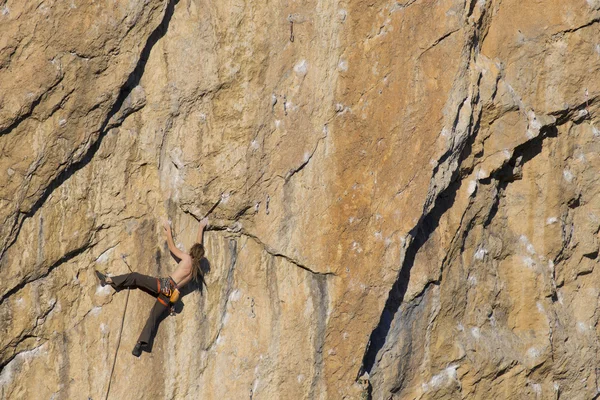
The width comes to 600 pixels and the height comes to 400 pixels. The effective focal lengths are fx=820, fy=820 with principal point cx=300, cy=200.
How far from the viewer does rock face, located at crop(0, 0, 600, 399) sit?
8.34 meters

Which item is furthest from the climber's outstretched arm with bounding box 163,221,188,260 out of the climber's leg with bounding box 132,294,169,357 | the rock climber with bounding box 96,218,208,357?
the climber's leg with bounding box 132,294,169,357

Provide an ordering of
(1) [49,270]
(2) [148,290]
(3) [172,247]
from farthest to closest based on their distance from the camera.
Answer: (3) [172,247]
(2) [148,290]
(1) [49,270]

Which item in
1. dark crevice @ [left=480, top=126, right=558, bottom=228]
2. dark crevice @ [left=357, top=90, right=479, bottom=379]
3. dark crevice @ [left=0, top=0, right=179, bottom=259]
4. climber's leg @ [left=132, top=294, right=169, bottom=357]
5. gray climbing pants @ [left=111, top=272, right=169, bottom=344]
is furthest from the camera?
dark crevice @ [left=480, top=126, right=558, bottom=228]

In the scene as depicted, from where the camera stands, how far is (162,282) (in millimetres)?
8664

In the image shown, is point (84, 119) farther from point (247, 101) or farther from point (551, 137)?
point (551, 137)

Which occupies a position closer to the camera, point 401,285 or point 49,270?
point 49,270

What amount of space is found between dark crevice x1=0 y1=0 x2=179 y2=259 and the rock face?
0.02 m

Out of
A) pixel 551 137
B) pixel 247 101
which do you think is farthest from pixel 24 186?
pixel 551 137

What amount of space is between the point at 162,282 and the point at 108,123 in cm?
176

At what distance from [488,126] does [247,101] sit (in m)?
2.93

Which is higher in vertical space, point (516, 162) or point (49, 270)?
point (516, 162)

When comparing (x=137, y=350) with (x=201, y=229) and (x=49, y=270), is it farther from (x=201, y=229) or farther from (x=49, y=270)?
(x=201, y=229)

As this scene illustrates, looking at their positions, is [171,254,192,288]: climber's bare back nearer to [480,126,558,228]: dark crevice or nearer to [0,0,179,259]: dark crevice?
[0,0,179,259]: dark crevice

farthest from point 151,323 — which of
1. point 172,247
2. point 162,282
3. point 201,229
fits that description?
point 201,229
